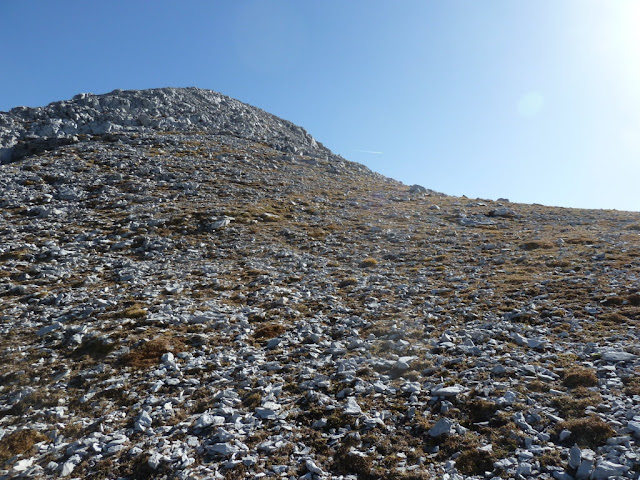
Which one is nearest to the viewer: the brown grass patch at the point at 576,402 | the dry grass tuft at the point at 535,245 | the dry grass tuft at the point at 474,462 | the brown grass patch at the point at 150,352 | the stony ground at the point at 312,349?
the dry grass tuft at the point at 474,462

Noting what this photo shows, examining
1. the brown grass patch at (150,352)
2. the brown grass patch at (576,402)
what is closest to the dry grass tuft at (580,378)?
the brown grass patch at (576,402)

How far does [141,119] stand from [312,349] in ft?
264

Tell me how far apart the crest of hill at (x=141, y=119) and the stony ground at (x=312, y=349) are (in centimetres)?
4279

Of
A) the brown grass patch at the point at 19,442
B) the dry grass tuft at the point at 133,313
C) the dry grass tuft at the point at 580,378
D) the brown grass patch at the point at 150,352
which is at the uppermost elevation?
the dry grass tuft at the point at 580,378

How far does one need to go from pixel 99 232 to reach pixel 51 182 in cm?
1970

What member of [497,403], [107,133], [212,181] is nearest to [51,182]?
[212,181]

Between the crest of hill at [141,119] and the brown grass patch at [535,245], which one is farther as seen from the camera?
the crest of hill at [141,119]

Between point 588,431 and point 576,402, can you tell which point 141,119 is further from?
point 588,431

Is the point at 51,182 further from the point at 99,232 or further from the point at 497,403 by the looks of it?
the point at 497,403

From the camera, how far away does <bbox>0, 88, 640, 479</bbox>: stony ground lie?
8.64m

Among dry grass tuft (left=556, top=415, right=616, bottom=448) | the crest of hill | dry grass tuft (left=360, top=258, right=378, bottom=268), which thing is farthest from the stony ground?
the crest of hill

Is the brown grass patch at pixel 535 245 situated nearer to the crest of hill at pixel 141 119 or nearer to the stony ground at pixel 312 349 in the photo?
the stony ground at pixel 312 349

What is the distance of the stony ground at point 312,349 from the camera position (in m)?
8.64

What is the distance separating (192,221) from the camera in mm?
34781
